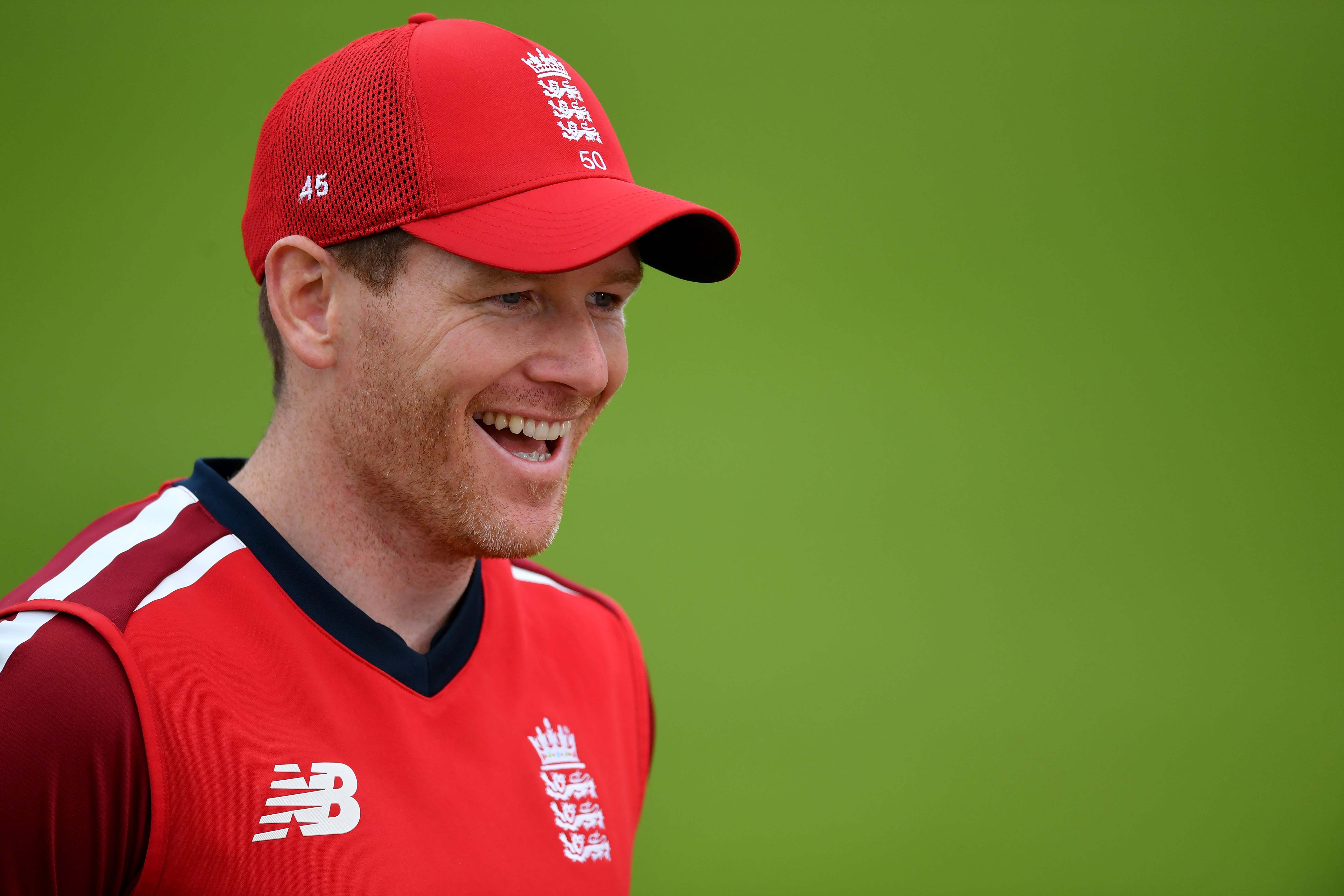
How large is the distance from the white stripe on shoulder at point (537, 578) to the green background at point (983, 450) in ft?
2.10

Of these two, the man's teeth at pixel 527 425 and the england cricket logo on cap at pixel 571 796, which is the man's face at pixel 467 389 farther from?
the england cricket logo on cap at pixel 571 796

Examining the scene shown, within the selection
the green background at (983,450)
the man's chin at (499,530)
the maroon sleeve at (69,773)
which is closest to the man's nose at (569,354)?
the man's chin at (499,530)

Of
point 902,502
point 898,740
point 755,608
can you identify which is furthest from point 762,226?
point 898,740

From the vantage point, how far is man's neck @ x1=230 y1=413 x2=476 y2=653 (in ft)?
2.49

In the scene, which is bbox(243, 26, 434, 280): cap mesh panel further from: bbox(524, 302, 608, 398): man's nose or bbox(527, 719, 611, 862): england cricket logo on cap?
bbox(527, 719, 611, 862): england cricket logo on cap

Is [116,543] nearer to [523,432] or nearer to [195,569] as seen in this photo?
[195,569]

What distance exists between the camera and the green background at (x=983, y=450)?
175cm

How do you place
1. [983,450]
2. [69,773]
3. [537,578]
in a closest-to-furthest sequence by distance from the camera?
[69,773], [537,578], [983,450]

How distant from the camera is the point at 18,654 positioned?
1.90 ft

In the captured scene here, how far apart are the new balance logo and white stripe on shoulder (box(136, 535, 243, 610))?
146 mm

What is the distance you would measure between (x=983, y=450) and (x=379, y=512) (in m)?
1.36

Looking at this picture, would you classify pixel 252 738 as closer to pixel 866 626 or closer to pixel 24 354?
pixel 24 354

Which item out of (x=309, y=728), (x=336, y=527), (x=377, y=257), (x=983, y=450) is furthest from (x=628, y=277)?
(x=983, y=450)

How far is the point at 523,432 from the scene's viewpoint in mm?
781
